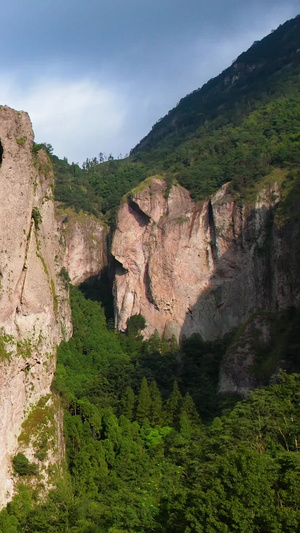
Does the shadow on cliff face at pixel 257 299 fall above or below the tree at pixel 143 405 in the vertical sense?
above

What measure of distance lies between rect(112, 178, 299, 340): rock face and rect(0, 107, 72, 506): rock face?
2908 centimetres

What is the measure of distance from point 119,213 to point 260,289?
16.9 meters

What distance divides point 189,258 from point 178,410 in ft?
83.9

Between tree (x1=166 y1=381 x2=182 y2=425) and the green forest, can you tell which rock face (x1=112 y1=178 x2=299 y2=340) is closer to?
the green forest

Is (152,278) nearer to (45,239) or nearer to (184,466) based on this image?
(45,239)

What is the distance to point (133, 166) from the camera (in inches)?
3814

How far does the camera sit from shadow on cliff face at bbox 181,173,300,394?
41.6 metres

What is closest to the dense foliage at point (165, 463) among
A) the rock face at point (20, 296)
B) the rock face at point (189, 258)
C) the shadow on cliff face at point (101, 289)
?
the rock face at point (20, 296)

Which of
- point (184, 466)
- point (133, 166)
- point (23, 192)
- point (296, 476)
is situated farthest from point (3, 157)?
point (133, 166)

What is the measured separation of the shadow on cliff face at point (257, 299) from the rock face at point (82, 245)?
15.8 metres

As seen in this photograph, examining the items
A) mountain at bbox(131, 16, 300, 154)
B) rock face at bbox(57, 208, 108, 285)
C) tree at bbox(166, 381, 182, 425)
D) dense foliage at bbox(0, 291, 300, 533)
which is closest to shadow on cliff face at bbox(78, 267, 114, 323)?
rock face at bbox(57, 208, 108, 285)

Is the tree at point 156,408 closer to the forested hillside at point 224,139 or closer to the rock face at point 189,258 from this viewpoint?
the rock face at point 189,258

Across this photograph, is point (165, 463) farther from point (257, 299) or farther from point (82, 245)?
point (82, 245)

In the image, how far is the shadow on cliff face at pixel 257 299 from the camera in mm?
41594
